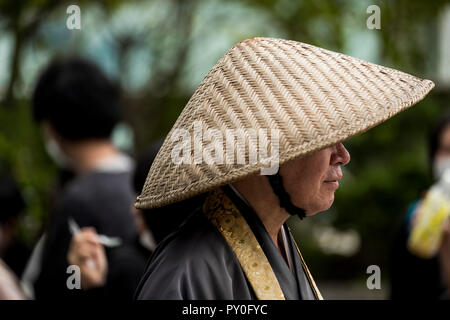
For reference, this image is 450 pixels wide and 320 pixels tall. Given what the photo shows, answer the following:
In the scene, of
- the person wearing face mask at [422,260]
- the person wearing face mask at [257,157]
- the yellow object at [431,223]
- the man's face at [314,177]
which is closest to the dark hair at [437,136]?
the person wearing face mask at [422,260]

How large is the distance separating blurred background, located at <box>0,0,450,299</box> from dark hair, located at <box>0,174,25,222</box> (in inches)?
67.9

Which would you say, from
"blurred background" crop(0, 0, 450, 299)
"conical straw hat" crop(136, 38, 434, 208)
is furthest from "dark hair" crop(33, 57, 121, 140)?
"blurred background" crop(0, 0, 450, 299)

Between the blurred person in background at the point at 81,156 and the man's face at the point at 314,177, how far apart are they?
1.60 metres

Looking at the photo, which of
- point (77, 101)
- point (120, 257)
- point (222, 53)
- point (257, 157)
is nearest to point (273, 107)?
point (257, 157)

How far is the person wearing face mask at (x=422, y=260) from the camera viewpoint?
11.6ft

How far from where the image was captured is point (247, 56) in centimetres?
160

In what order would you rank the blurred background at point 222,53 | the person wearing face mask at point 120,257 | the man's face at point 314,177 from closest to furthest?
the man's face at point 314,177, the person wearing face mask at point 120,257, the blurred background at point 222,53

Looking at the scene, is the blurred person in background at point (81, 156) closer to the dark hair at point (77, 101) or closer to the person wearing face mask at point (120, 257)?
the dark hair at point (77, 101)

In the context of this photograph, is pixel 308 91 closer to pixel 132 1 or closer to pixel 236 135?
pixel 236 135

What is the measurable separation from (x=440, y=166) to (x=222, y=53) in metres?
5.49

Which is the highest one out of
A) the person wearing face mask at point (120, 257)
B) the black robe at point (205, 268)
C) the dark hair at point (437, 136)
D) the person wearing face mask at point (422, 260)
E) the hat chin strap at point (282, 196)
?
the hat chin strap at point (282, 196)

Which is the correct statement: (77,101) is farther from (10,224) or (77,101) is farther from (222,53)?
(222,53)

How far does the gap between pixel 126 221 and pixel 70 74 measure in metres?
0.84
